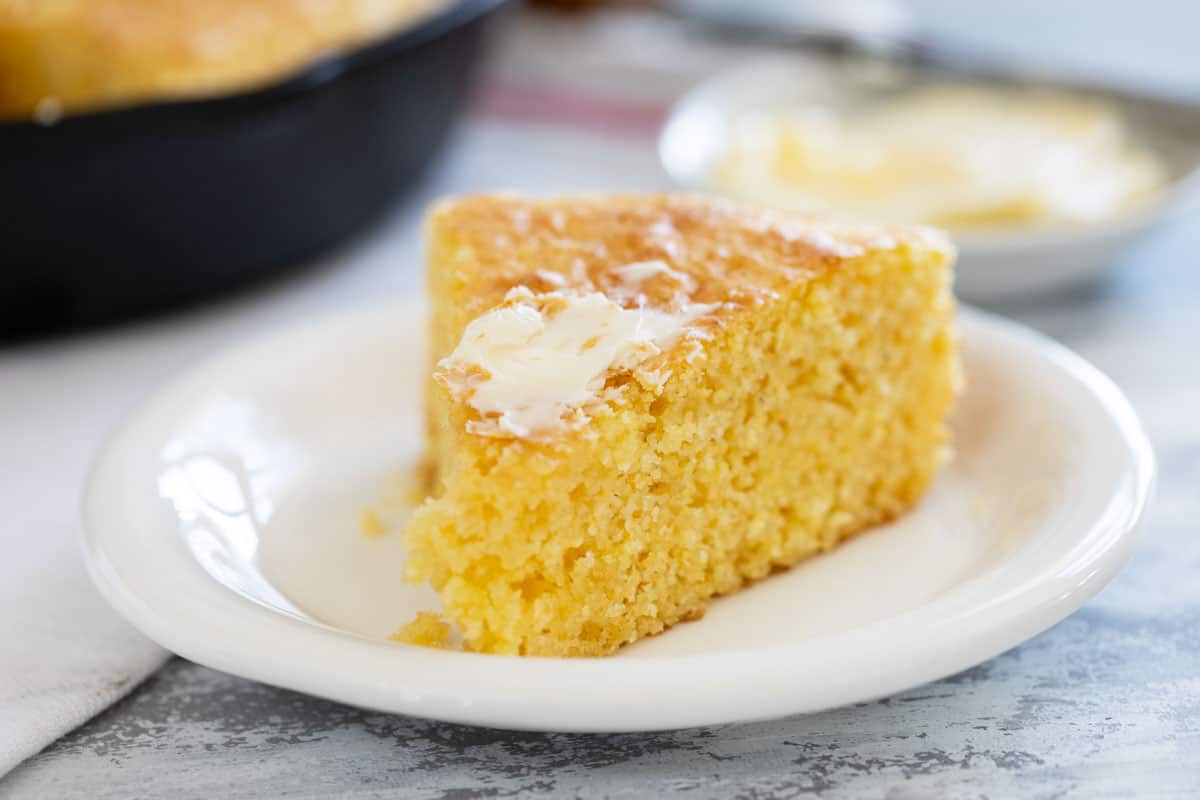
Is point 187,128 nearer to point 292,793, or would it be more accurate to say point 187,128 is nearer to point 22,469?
point 22,469

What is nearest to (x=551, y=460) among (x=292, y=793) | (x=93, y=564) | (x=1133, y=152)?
(x=292, y=793)

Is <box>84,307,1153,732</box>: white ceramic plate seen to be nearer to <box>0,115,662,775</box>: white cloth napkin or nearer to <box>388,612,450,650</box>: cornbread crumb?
<box>388,612,450,650</box>: cornbread crumb

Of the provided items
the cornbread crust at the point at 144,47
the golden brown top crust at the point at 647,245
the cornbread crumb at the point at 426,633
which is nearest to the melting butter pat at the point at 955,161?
the golden brown top crust at the point at 647,245

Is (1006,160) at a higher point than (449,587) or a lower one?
higher

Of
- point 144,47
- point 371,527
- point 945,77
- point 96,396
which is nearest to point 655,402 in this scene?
point 371,527

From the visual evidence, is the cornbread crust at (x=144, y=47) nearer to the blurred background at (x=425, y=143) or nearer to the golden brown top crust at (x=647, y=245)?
the blurred background at (x=425, y=143)

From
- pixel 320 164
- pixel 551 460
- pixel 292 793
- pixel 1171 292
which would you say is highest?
pixel 320 164
